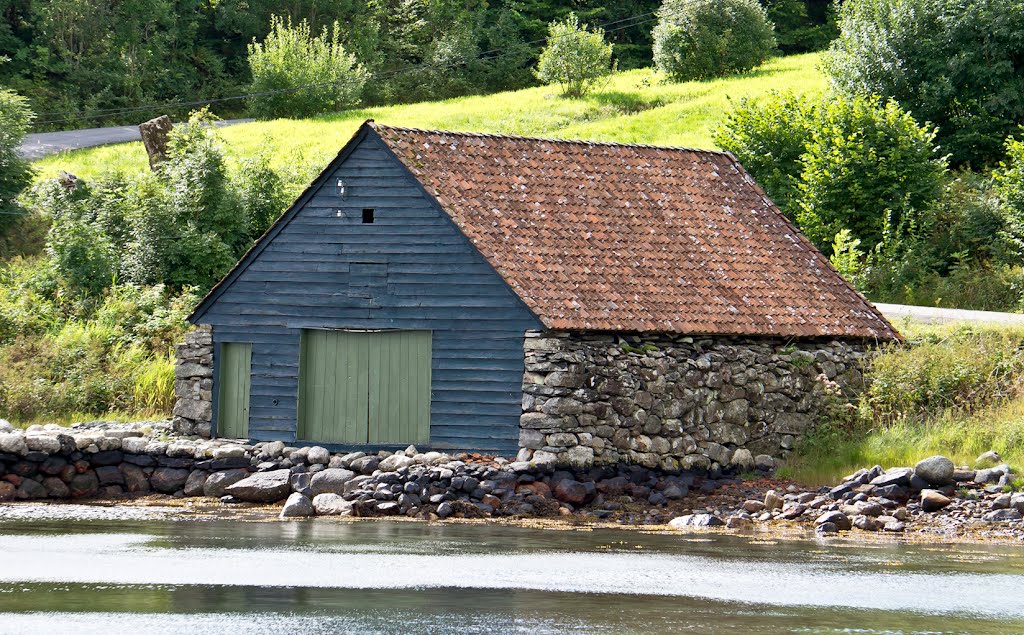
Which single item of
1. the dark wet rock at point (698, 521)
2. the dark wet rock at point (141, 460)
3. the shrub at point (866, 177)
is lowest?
the dark wet rock at point (698, 521)

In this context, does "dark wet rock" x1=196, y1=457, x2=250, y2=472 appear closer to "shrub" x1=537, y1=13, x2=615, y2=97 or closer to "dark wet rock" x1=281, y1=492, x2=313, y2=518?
"dark wet rock" x1=281, y1=492, x2=313, y2=518

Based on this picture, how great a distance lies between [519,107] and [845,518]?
3665cm

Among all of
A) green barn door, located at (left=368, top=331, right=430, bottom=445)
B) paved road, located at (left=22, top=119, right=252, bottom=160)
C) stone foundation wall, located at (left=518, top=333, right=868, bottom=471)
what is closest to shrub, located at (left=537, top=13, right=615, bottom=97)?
paved road, located at (left=22, top=119, right=252, bottom=160)

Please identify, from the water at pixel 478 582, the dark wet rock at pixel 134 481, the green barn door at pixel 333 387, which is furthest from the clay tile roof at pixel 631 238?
the dark wet rock at pixel 134 481

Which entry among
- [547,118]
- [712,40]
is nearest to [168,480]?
[547,118]

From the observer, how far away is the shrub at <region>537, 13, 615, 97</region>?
5553 cm

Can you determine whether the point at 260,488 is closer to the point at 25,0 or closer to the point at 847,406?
the point at 847,406

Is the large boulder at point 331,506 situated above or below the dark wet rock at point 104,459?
below

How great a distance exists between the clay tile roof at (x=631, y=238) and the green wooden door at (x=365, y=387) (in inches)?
89.1

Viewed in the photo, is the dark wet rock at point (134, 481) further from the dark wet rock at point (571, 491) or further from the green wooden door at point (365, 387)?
the dark wet rock at point (571, 491)

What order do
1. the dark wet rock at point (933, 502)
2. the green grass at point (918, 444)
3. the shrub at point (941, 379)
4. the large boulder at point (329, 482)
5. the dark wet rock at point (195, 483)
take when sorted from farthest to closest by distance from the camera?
1. the shrub at point (941, 379)
2. the dark wet rock at point (195, 483)
3. the green grass at point (918, 444)
4. the large boulder at point (329, 482)
5. the dark wet rock at point (933, 502)

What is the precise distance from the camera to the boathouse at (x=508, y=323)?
2161 centimetres

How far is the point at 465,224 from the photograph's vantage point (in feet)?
73.2

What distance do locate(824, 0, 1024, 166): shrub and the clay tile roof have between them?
12976mm
